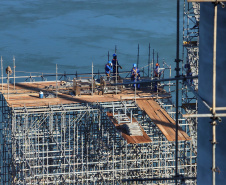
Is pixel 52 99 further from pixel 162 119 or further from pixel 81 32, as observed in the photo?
pixel 81 32

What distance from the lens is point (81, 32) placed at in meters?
115

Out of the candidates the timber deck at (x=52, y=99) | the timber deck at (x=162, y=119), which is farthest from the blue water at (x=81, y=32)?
the timber deck at (x=162, y=119)

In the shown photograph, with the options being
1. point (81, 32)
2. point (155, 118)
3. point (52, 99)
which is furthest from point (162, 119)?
point (81, 32)

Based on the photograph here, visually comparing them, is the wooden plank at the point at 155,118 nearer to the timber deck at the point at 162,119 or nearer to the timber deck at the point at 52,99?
the timber deck at the point at 162,119

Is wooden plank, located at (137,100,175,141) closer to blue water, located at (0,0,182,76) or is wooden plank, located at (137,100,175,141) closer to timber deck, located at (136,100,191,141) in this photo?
timber deck, located at (136,100,191,141)

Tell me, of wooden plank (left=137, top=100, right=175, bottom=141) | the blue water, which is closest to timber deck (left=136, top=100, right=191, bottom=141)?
wooden plank (left=137, top=100, right=175, bottom=141)

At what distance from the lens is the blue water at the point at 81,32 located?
339ft

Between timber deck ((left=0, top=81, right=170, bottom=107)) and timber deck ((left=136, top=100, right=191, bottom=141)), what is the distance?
3.33ft

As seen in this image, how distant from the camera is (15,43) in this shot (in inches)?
4392

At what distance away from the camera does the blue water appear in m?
103

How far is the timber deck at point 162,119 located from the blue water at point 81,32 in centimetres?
5525

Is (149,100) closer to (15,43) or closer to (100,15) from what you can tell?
(15,43)

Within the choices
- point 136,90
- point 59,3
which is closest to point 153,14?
point 59,3

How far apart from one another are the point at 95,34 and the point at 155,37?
1009cm
